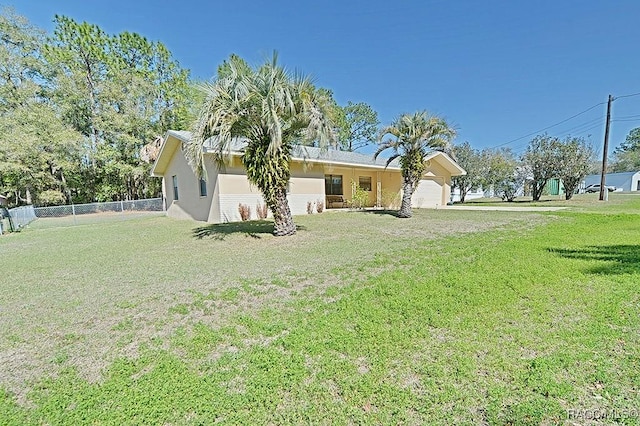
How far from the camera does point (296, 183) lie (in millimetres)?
15273

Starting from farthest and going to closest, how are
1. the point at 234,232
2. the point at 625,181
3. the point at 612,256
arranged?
1. the point at 625,181
2. the point at 234,232
3. the point at 612,256

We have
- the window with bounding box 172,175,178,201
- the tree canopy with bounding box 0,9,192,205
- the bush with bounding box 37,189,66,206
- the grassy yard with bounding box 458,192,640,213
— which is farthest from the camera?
the bush with bounding box 37,189,66,206

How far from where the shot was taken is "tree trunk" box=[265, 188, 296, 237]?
872 cm

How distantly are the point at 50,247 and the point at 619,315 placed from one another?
13.1 metres

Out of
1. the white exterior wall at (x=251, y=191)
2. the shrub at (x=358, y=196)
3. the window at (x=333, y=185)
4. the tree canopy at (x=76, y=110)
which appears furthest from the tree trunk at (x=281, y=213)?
the tree canopy at (x=76, y=110)

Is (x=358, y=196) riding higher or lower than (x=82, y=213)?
higher

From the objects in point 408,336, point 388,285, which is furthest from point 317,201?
point 408,336

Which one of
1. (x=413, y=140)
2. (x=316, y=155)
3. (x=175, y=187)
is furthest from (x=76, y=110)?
(x=413, y=140)

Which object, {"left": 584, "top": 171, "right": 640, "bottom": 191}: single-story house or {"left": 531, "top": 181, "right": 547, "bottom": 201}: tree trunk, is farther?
{"left": 584, "top": 171, "right": 640, "bottom": 191}: single-story house

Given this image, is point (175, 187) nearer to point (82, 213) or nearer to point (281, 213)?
point (82, 213)

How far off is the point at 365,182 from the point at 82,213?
18.2m

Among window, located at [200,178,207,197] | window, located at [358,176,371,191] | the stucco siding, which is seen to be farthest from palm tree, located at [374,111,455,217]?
window, located at [200,178,207,197]

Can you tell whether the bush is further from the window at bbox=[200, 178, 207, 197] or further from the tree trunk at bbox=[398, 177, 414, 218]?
the tree trunk at bbox=[398, 177, 414, 218]

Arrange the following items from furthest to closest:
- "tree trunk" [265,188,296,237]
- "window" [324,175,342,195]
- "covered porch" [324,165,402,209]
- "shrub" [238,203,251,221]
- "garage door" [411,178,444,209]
→ "garage door" [411,178,444,209]
"window" [324,175,342,195]
"covered porch" [324,165,402,209]
"shrub" [238,203,251,221]
"tree trunk" [265,188,296,237]
